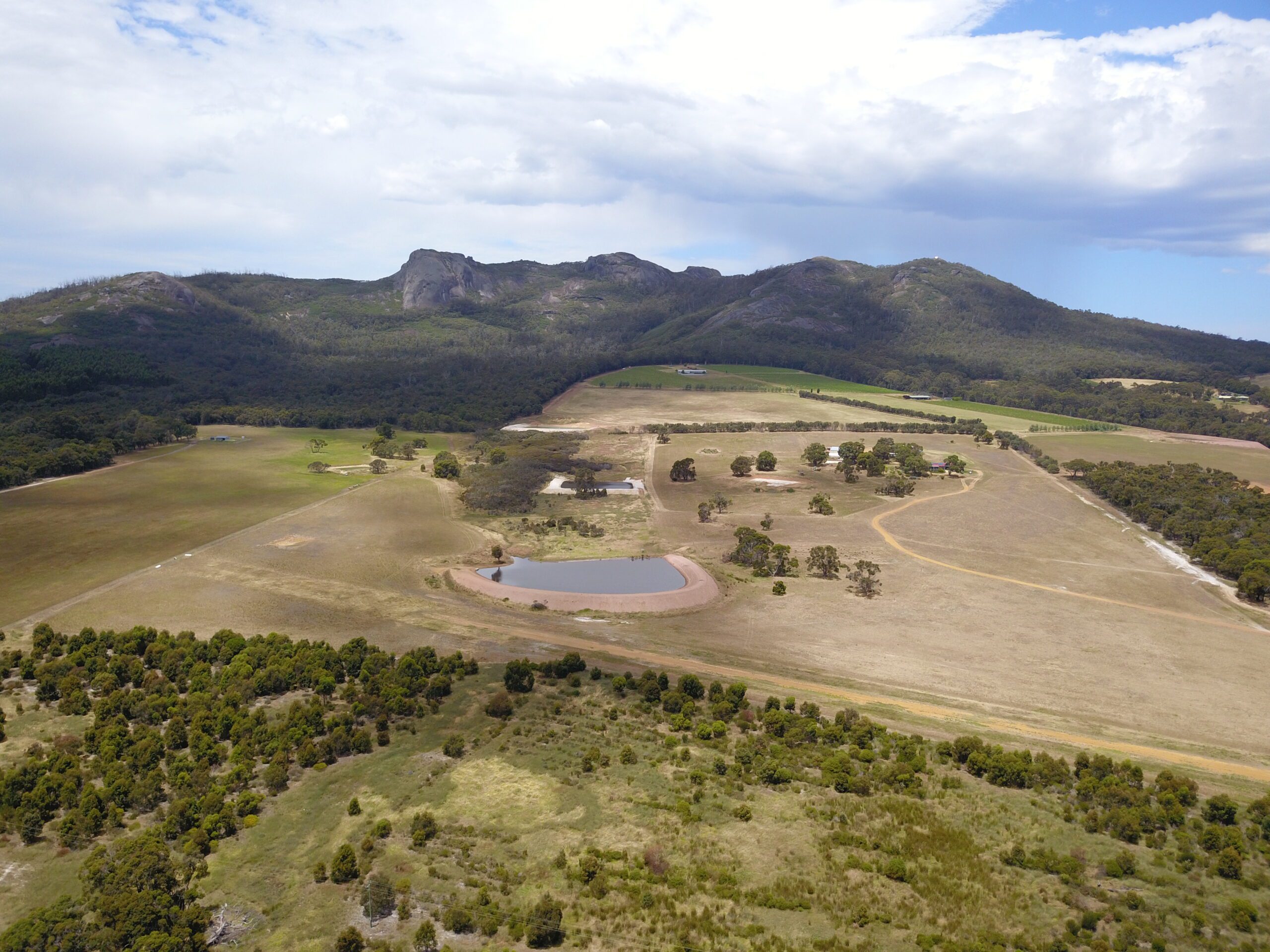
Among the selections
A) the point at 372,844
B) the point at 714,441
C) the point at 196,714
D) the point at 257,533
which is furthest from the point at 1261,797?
the point at 714,441

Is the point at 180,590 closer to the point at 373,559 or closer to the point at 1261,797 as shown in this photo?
the point at 373,559

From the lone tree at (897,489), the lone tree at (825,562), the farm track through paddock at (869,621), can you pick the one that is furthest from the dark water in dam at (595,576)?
the lone tree at (897,489)

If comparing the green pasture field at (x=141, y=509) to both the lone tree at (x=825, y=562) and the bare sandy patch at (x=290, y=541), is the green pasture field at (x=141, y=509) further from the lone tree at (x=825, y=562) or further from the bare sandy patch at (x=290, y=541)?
the lone tree at (x=825, y=562)

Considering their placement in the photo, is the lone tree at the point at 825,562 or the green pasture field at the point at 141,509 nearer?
the green pasture field at the point at 141,509

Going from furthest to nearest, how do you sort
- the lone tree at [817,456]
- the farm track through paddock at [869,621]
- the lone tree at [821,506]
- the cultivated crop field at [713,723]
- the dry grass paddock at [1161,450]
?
1. the dry grass paddock at [1161,450]
2. the lone tree at [817,456]
3. the lone tree at [821,506]
4. the farm track through paddock at [869,621]
5. the cultivated crop field at [713,723]

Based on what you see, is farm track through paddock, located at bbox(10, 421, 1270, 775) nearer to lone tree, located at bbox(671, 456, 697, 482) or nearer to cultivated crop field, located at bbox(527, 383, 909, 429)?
lone tree, located at bbox(671, 456, 697, 482)

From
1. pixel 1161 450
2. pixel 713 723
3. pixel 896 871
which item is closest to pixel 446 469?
pixel 713 723
